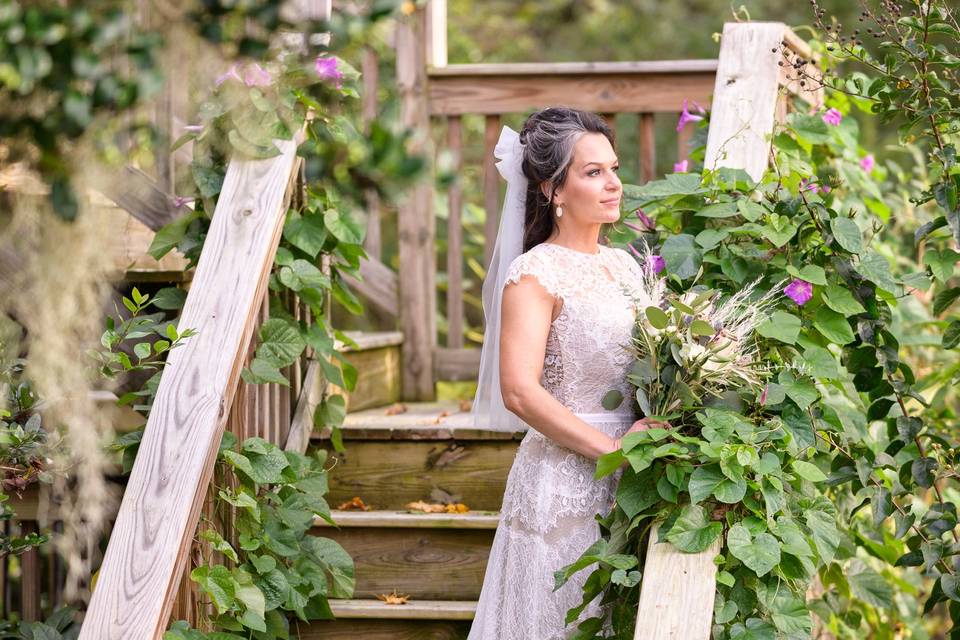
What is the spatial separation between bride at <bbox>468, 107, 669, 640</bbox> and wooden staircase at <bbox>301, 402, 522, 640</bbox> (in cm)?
44

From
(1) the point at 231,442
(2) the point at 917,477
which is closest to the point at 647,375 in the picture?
(2) the point at 917,477

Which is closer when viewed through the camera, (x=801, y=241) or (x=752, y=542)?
(x=752, y=542)

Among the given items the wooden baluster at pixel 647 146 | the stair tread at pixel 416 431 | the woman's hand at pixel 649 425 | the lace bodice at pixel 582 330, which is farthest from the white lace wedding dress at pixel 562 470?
the wooden baluster at pixel 647 146

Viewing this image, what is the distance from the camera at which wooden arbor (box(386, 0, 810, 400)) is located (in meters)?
4.09

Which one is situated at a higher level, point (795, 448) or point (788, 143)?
point (788, 143)

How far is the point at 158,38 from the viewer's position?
1202 mm

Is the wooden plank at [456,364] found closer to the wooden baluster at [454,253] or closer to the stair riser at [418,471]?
the wooden baluster at [454,253]

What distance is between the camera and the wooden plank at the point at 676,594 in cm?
190

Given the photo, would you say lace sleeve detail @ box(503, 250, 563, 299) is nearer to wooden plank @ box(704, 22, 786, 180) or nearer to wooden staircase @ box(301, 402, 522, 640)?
wooden plank @ box(704, 22, 786, 180)

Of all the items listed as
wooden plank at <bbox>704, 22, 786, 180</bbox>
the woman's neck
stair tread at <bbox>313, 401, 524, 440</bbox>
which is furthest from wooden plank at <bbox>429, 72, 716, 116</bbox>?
the woman's neck

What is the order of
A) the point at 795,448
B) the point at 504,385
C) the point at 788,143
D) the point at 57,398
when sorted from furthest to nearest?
1. the point at 788,143
2. the point at 504,385
3. the point at 795,448
4. the point at 57,398

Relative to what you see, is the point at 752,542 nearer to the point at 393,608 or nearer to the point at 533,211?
the point at 533,211

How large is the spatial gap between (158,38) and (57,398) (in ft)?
2.99

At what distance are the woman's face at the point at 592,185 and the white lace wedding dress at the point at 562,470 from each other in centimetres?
11
